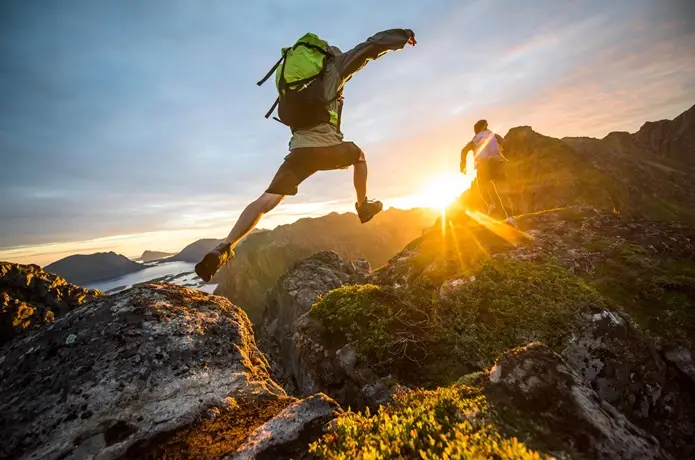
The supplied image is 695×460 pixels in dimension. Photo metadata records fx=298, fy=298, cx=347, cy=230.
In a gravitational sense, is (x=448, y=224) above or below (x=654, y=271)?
above

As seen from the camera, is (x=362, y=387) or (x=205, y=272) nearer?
(x=205, y=272)

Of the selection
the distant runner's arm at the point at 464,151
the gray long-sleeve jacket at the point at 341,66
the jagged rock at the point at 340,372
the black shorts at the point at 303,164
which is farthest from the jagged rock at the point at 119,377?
the distant runner's arm at the point at 464,151

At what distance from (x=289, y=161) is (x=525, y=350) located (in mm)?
4330

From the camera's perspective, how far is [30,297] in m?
7.17

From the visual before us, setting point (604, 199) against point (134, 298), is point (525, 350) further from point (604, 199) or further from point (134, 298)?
point (604, 199)

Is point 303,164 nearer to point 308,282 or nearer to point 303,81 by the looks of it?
point 303,81

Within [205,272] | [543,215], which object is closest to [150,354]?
[205,272]

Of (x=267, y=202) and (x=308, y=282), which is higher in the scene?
(x=267, y=202)

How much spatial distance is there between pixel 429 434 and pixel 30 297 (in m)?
9.50

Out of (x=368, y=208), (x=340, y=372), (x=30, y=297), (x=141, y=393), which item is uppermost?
(x=368, y=208)

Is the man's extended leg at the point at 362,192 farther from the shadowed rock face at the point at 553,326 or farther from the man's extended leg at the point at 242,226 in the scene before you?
the shadowed rock face at the point at 553,326

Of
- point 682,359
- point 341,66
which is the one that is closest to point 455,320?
point 682,359

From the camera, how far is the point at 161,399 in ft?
13.5

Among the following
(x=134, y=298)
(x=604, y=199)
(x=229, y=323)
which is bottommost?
(x=604, y=199)
